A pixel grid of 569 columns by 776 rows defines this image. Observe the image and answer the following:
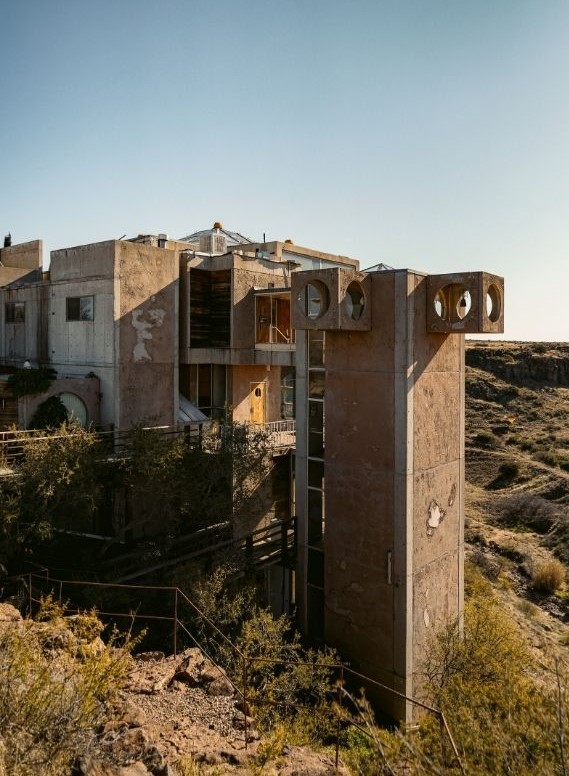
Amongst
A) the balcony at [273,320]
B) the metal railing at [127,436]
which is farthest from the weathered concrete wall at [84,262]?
the balcony at [273,320]

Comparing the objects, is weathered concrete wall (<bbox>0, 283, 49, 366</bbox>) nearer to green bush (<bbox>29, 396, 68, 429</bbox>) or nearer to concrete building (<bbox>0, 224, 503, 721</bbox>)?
concrete building (<bbox>0, 224, 503, 721</bbox>)

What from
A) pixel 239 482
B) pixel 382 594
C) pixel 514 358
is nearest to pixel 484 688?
pixel 382 594

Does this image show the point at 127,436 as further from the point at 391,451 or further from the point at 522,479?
the point at 522,479

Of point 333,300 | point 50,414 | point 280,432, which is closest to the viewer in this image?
point 333,300

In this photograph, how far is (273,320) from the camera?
22.3m

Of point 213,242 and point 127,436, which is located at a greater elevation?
point 213,242

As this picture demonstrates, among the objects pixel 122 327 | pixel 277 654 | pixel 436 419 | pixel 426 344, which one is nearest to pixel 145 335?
pixel 122 327

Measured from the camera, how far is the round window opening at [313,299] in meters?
15.5

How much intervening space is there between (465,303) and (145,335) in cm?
1050

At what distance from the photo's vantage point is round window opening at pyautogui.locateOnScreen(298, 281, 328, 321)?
15.5m

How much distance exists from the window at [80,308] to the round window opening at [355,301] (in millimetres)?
8854

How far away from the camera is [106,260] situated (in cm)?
1859

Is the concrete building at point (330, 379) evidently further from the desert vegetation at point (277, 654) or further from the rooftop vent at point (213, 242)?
the rooftop vent at point (213, 242)

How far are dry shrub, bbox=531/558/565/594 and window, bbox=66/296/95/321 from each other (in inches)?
933
